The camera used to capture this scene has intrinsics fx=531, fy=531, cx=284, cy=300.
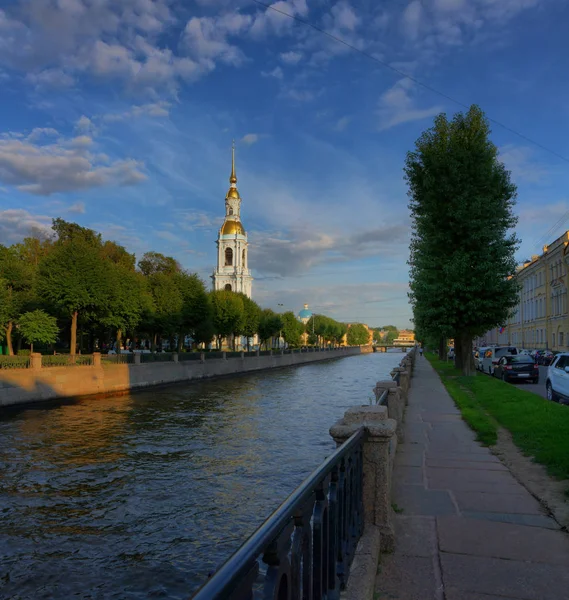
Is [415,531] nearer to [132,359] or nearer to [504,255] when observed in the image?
[504,255]

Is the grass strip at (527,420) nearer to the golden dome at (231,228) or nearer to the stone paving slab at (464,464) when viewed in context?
the stone paving slab at (464,464)

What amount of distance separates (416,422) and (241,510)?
508cm

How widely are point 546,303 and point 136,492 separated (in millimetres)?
54227

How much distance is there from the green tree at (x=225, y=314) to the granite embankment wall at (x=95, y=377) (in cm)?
1389

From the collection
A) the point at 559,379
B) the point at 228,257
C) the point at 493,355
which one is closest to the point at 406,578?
the point at 559,379

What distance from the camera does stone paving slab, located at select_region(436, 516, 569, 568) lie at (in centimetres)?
445

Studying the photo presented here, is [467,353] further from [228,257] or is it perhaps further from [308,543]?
[228,257]

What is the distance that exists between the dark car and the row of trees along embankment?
2603 centimetres

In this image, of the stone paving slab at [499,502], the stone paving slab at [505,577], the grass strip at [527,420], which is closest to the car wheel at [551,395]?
the grass strip at [527,420]

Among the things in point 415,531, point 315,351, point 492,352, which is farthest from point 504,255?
point 315,351

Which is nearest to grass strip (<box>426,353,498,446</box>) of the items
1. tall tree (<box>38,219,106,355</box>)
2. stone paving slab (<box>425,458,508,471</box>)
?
stone paving slab (<box>425,458,508,471</box>)

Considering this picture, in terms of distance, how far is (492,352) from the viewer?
32.5 metres

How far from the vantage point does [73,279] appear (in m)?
35.6

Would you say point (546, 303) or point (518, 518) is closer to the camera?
point (518, 518)
